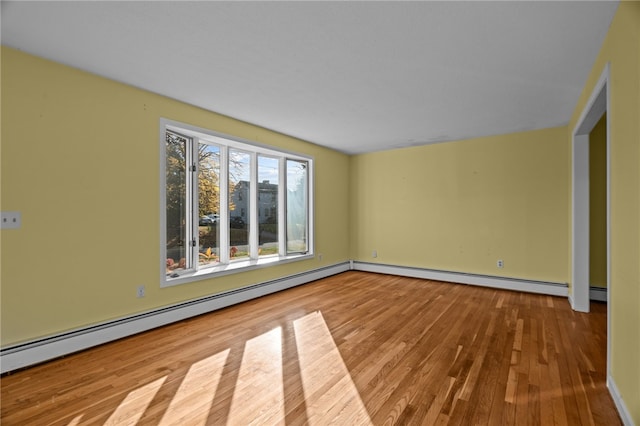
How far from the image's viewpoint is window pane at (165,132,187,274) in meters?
3.54

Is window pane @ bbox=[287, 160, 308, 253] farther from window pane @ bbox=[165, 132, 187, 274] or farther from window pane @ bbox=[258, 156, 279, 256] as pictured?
window pane @ bbox=[165, 132, 187, 274]

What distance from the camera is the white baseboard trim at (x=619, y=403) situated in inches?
66.1

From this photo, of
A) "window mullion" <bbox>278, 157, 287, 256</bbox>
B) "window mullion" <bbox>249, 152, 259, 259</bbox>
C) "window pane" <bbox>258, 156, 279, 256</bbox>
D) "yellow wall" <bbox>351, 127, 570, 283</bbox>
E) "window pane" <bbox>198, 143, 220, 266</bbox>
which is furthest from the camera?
"window mullion" <bbox>278, 157, 287, 256</bbox>

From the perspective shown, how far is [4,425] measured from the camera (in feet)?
5.68

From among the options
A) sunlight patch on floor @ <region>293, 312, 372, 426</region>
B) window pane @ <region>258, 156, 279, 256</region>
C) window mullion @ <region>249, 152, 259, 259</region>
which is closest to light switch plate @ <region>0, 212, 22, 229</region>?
sunlight patch on floor @ <region>293, 312, 372, 426</region>

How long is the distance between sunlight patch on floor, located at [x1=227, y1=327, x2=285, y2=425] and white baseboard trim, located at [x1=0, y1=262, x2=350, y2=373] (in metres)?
1.09

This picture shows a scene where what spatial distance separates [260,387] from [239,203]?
113 inches

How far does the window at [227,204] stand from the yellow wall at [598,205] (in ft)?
13.9

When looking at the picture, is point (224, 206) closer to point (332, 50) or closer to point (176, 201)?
point (176, 201)

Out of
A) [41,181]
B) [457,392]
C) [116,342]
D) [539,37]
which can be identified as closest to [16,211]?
[41,181]

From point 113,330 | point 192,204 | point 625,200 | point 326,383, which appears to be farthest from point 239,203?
point 625,200

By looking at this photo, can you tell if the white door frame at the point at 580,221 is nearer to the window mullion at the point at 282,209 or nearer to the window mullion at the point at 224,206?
the window mullion at the point at 282,209

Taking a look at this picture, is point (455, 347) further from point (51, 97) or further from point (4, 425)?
point (51, 97)

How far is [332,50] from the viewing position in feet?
7.86
